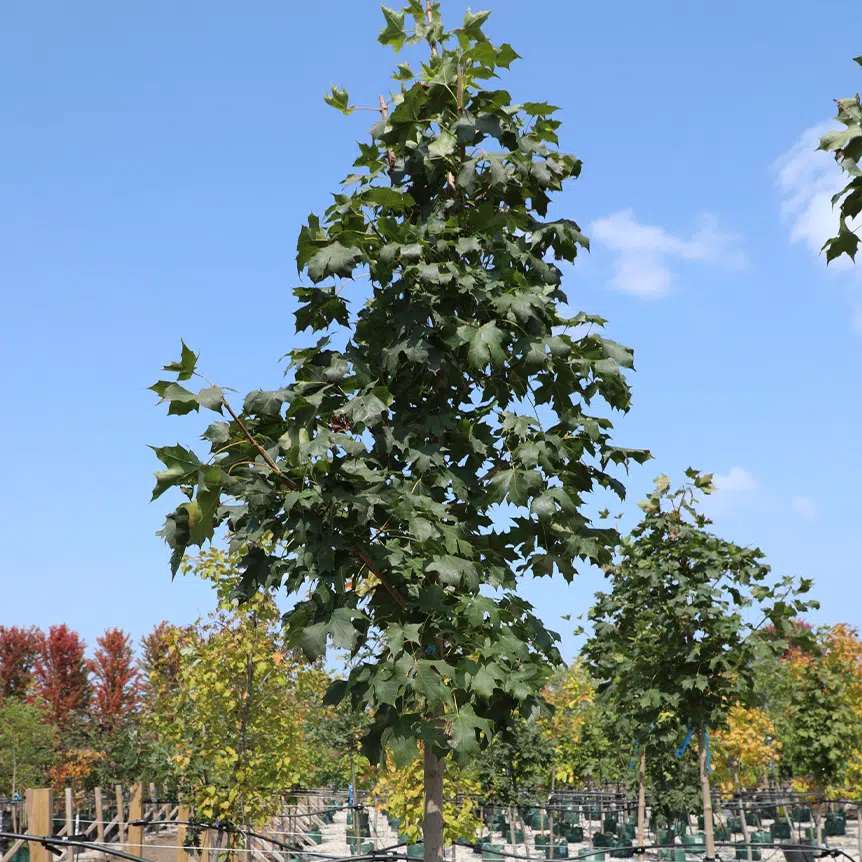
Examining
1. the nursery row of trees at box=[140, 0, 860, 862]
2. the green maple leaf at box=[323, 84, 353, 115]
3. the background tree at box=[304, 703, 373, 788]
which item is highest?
the green maple leaf at box=[323, 84, 353, 115]

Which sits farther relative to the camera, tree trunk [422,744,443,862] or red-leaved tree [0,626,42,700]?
red-leaved tree [0,626,42,700]

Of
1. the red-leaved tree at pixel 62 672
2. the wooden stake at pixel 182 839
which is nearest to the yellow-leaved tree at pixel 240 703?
the wooden stake at pixel 182 839

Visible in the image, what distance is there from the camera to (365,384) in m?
5.18

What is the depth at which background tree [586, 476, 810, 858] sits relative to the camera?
10.5 m

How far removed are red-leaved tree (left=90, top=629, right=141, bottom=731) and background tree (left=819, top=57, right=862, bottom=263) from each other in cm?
3797

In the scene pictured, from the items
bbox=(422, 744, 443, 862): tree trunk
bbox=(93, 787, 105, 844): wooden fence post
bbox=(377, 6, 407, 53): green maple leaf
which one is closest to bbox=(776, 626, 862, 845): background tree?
bbox=(93, 787, 105, 844): wooden fence post

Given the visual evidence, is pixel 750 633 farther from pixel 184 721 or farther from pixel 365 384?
pixel 184 721

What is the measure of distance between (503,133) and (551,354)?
1.47 m

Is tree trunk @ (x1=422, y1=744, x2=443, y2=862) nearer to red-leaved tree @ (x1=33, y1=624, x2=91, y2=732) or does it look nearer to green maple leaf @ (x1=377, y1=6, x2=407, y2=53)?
green maple leaf @ (x1=377, y1=6, x2=407, y2=53)

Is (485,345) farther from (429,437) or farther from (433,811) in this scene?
(433,811)

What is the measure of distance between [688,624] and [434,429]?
6741mm

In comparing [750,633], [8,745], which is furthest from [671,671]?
[8,745]

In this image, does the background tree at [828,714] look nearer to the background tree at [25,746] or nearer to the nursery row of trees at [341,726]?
the nursery row of trees at [341,726]

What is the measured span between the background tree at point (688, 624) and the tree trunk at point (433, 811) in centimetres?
574
